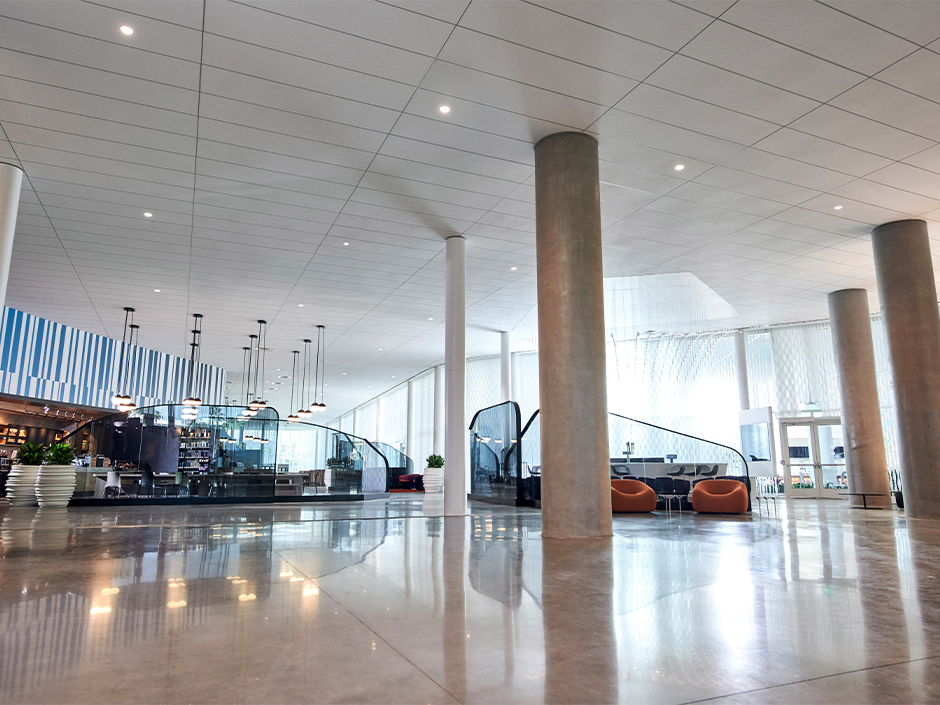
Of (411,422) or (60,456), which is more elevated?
(411,422)

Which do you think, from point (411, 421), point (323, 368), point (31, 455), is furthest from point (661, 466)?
point (411, 421)

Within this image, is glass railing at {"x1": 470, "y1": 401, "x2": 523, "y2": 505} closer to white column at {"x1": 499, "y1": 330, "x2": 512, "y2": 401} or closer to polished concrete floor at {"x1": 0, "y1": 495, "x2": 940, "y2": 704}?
white column at {"x1": 499, "y1": 330, "x2": 512, "y2": 401}

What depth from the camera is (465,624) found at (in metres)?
2.60

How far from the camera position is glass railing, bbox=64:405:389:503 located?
1324cm

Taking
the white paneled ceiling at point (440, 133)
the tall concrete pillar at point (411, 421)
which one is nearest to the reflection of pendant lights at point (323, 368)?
the tall concrete pillar at point (411, 421)

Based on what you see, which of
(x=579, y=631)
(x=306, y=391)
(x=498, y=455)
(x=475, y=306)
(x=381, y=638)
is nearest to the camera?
(x=381, y=638)

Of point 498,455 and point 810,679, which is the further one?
point 498,455

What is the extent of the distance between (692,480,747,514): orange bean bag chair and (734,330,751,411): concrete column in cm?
830

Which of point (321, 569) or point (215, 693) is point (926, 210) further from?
point (215, 693)

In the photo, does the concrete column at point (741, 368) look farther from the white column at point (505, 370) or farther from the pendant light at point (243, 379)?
the pendant light at point (243, 379)

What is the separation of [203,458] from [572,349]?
1039cm

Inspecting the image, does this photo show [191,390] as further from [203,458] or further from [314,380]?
[203,458]

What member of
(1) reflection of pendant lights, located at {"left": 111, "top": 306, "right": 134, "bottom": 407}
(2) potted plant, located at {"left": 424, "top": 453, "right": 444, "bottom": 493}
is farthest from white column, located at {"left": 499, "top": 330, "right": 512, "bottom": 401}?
(1) reflection of pendant lights, located at {"left": 111, "top": 306, "right": 134, "bottom": 407}

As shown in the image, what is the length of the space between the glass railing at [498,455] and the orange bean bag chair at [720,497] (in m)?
3.59
